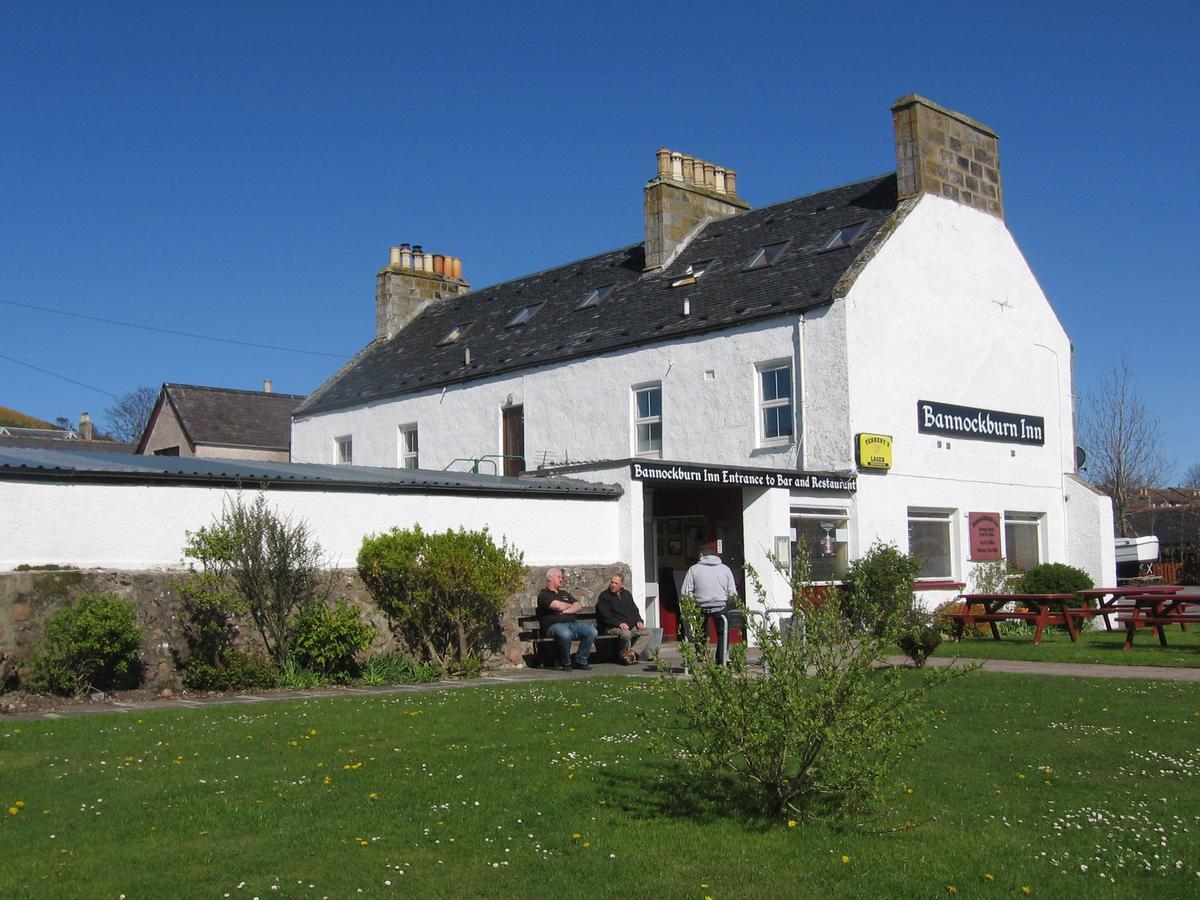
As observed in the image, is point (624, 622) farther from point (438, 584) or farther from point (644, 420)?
point (644, 420)

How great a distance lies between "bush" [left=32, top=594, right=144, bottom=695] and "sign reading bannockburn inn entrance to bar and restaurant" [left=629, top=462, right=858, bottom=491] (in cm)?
781

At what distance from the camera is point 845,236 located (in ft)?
74.7

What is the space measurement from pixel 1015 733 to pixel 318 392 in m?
26.0

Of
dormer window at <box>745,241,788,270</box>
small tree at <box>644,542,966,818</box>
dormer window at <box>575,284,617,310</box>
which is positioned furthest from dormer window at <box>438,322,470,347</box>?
small tree at <box>644,542,966,818</box>

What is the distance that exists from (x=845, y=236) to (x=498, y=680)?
1213 centimetres

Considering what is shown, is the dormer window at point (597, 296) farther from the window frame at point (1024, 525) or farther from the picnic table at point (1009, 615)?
the picnic table at point (1009, 615)

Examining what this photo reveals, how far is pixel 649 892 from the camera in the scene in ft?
18.4

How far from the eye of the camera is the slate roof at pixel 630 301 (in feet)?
73.9

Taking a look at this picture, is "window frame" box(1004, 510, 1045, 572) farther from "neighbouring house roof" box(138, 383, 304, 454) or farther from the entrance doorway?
"neighbouring house roof" box(138, 383, 304, 454)

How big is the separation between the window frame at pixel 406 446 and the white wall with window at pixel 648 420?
22.3 feet

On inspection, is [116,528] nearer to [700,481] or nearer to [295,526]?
[295,526]

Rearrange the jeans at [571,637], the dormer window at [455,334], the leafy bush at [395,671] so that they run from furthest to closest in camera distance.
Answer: the dormer window at [455,334]
the jeans at [571,637]
the leafy bush at [395,671]

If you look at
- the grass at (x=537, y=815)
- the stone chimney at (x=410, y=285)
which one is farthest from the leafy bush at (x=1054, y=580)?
the stone chimney at (x=410, y=285)

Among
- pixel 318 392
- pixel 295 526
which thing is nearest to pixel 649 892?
pixel 295 526
